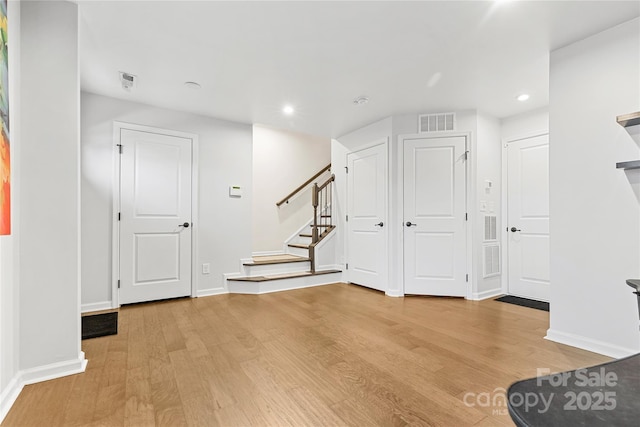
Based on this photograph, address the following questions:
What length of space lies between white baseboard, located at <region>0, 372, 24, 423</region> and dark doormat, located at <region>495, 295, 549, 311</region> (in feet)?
14.8

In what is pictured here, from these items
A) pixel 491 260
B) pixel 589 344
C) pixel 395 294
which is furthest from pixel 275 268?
pixel 589 344

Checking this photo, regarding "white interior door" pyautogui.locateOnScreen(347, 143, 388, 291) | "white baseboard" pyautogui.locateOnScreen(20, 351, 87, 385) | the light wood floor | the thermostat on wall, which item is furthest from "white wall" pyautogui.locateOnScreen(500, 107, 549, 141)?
"white baseboard" pyautogui.locateOnScreen(20, 351, 87, 385)

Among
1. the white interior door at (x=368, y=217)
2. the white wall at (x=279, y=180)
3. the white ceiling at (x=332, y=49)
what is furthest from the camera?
the white wall at (x=279, y=180)

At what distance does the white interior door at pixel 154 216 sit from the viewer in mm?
3463

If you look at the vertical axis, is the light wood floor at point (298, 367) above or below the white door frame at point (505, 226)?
below

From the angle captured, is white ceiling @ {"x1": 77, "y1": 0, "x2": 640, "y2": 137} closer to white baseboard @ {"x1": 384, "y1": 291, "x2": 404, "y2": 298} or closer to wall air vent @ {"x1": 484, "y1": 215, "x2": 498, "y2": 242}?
wall air vent @ {"x1": 484, "y1": 215, "x2": 498, "y2": 242}

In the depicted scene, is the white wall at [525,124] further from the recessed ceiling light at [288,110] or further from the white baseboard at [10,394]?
the white baseboard at [10,394]

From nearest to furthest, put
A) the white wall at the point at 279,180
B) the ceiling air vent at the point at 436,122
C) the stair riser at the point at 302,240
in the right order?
1. the ceiling air vent at the point at 436,122
2. the white wall at the point at 279,180
3. the stair riser at the point at 302,240

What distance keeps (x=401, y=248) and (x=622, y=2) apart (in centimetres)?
293

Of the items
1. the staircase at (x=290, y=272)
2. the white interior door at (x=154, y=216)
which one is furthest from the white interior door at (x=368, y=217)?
the white interior door at (x=154, y=216)

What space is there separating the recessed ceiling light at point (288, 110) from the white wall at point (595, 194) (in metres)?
2.68

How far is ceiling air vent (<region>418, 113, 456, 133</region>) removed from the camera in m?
3.86

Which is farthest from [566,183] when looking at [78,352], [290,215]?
[290,215]

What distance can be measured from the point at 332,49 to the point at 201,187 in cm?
250
